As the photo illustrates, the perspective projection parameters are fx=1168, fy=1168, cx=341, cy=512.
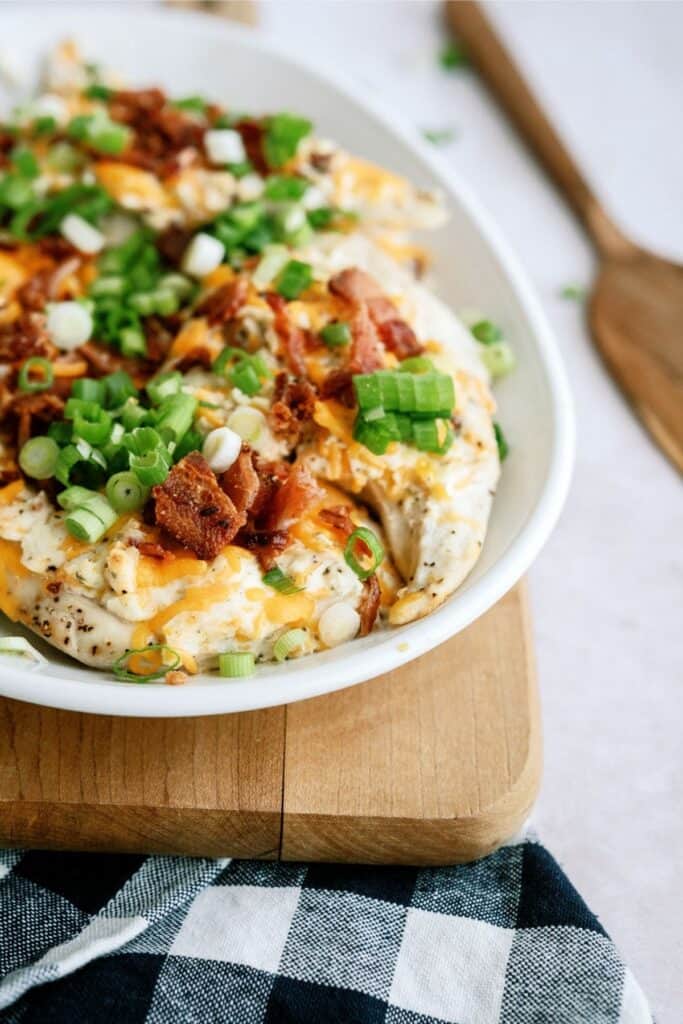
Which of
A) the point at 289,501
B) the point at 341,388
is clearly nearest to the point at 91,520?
the point at 289,501

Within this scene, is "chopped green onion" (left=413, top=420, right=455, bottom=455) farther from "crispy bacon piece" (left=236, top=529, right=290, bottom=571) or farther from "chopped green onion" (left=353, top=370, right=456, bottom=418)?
"crispy bacon piece" (left=236, top=529, right=290, bottom=571)

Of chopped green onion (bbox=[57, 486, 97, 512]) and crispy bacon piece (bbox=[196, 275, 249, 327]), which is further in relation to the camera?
crispy bacon piece (bbox=[196, 275, 249, 327])

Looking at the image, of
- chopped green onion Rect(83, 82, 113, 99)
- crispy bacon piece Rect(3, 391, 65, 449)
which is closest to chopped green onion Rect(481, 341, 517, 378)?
crispy bacon piece Rect(3, 391, 65, 449)

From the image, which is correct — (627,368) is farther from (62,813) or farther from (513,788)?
(62,813)

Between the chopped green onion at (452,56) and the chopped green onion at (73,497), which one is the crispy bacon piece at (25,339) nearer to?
the chopped green onion at (73,497)

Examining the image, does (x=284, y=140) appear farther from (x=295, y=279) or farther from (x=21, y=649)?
(x=21, y=649)

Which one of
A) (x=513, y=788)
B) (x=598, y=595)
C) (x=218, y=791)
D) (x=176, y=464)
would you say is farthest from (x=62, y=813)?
(x=598, y=595)
